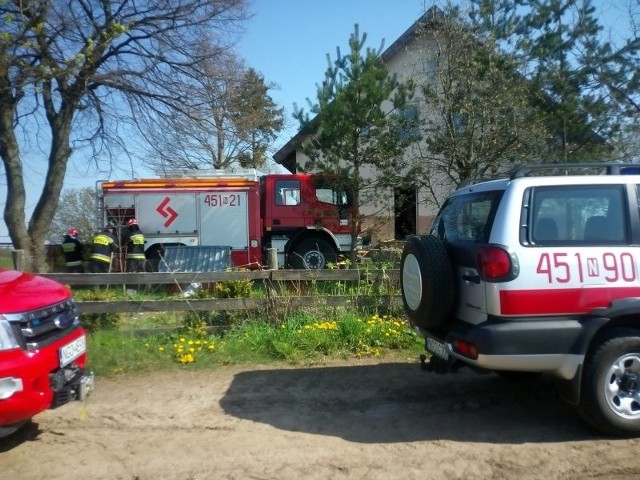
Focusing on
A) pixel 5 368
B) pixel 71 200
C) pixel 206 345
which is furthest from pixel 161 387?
pixel 71 200

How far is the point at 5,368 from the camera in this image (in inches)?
162

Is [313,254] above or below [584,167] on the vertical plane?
below

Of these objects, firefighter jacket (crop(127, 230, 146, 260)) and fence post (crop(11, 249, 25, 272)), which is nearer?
fence post (crop(11, 249, 25, 272))

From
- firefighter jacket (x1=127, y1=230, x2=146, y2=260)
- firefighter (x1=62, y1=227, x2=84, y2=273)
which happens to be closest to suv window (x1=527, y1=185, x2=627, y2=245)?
firefighter jacket (x1=127, y1=230, x2=146, y2=260)

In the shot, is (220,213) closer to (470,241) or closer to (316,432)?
(316,432)

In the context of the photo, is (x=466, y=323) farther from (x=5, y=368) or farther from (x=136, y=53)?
(x=136, y=53)

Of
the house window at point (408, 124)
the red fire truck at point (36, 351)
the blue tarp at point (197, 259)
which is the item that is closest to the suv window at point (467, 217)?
the red fire truck at point (36, 351)

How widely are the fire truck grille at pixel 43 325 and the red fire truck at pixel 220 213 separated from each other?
10019 millimetres

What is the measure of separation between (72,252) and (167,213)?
238 cm

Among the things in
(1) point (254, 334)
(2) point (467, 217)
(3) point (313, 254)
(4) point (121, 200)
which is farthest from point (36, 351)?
(4) point (121, 200)

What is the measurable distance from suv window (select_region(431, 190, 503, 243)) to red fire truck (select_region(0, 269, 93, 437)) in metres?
3.28

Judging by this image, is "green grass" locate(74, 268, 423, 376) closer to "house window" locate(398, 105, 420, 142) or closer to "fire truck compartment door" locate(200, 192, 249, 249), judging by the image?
"house window" locate(398, 105, 420, 142)

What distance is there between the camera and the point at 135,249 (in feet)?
45.5

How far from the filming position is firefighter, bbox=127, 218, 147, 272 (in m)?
13.5
